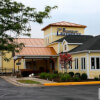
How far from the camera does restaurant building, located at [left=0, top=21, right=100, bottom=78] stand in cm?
3048

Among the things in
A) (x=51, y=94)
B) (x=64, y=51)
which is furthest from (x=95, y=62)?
(x=51, y=94)

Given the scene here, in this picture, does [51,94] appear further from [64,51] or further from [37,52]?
[37,52]

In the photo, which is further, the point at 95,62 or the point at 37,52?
the point at 37,52

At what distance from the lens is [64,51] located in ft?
127

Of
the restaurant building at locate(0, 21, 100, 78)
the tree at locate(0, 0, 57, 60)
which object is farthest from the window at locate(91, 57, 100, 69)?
the tree at locate(0, 0, 57, 60)

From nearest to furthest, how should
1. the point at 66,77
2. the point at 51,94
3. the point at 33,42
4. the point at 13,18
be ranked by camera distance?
the point at 13,18 → the point at 51,94 → the point at 66,77 → the point at 33,42

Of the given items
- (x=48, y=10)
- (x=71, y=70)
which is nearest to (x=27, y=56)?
(x=71, y=70)

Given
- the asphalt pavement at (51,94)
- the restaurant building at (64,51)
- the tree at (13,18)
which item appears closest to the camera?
the tree at (13,18)

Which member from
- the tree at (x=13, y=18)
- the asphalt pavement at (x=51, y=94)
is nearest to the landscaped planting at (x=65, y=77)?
the asphalt pavement at (x=51, y=94)

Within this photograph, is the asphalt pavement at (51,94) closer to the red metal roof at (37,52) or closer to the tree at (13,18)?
the tree at (13,18)

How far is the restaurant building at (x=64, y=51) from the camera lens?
3048cm

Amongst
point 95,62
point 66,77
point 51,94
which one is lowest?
point 51,94

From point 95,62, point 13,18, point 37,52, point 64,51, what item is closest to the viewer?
point 13,18

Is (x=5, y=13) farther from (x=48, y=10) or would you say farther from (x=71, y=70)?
(x=71, y=70)
